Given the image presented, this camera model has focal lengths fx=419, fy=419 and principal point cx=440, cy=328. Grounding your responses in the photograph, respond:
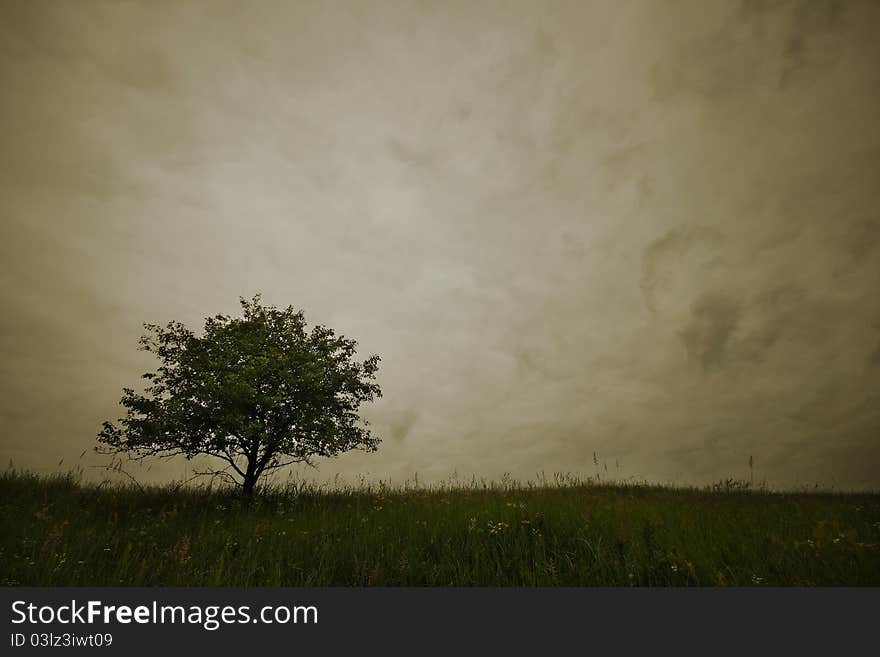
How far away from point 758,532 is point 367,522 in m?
7.86

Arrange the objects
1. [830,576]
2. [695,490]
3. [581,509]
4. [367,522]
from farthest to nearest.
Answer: [695,490] < [581,509] < [367,522] < [830,576]

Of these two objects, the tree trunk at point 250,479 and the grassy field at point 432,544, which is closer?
the grassy field at point 432,544

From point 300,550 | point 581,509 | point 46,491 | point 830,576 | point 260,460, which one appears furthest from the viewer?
point 260,460

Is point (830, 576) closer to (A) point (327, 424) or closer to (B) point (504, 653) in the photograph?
(B) point (504, 653)

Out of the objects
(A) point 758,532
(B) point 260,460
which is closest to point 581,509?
(A) point 758,532

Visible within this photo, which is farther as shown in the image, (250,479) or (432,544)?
(250,479)

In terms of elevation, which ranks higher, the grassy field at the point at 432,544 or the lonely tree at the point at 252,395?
→ the lonely tree at the point at 252,395

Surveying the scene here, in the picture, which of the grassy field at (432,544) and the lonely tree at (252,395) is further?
the lonely tree at (252,395)

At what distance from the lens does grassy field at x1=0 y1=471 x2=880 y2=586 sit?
6289 mm

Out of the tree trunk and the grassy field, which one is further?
the tree trunk

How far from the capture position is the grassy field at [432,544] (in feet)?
20.6

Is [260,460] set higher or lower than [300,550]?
higher

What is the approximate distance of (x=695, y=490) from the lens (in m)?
16.3

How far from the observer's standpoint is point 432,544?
25.1ft
